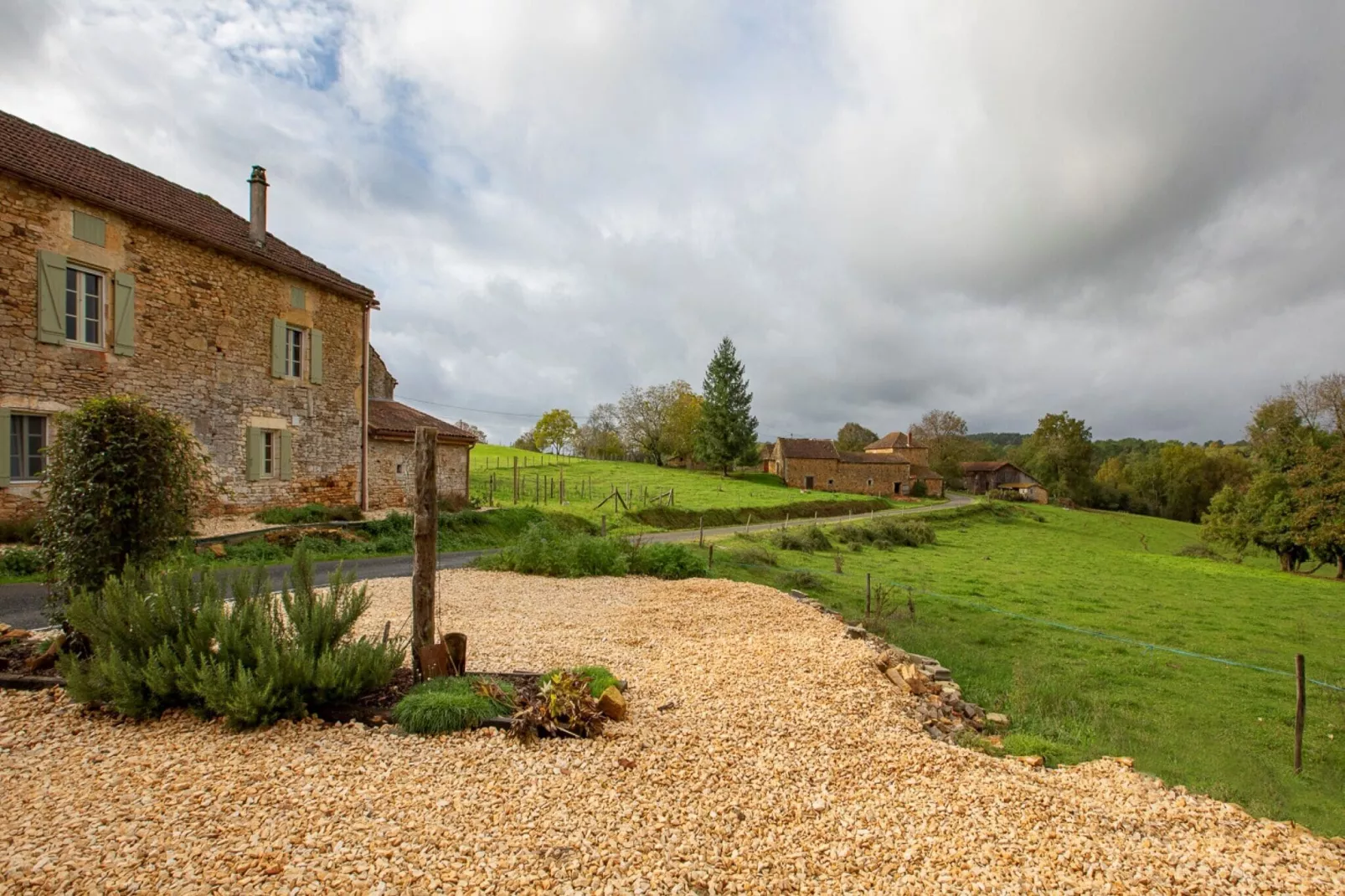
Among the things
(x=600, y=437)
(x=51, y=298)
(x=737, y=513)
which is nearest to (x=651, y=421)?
(x=600, y=437)

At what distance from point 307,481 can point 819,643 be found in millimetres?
15731

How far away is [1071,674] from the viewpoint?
9922mm

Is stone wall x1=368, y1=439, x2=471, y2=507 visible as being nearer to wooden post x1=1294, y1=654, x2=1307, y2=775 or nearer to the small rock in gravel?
the small rock in gravel

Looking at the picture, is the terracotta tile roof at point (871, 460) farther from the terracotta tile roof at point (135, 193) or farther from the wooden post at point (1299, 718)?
the wooden post at point (1299, 718)

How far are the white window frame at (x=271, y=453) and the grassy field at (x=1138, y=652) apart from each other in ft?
40.0

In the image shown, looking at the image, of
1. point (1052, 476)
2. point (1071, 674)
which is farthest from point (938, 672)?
point (1052, 476)

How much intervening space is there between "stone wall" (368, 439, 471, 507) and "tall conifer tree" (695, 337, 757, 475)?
36.6m

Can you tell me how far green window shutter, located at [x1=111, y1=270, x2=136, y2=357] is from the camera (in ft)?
44.8

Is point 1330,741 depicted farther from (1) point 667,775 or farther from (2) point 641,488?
(2) point 641,488

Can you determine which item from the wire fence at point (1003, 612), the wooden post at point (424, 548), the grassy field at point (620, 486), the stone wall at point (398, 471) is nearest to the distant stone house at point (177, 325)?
the stone wall at point (398, 471)

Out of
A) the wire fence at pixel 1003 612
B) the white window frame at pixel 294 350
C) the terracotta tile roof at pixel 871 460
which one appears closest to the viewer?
the wire fence at pixel 1003 612

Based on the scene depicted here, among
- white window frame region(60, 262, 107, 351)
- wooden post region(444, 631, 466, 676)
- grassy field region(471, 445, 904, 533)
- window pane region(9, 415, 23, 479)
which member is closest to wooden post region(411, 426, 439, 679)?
wooden post region(444, 631, 466, 676)

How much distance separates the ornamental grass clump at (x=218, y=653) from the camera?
4.77 meters

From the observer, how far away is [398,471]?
2081 cm
